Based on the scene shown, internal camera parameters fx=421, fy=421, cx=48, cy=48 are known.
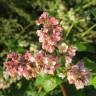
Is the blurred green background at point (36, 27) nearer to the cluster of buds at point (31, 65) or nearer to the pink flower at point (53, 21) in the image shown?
the cluster of buds at point (31, 65)

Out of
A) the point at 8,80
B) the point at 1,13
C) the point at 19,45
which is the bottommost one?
the point at 8,80

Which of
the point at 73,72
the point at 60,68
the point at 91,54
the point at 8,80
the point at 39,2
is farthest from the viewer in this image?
the point at 39,2

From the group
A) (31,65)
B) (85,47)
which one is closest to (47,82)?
(31,65)

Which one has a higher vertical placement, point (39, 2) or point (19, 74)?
point (39, 2)

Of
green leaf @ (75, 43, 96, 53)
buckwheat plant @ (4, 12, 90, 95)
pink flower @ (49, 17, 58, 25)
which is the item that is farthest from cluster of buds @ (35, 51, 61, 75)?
green leaf @ (75, 43, 96, 53)

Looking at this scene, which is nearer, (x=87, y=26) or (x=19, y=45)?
(x=19, y=45)

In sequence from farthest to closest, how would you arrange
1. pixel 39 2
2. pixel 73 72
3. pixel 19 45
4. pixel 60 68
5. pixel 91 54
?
pixel 39 2 < pixel 91 54 < pixel 19 45 < pixel 60 68 < pixel 73 72

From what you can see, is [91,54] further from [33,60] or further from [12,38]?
[33,60]

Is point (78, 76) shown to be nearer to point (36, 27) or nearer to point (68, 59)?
point (68, 59)

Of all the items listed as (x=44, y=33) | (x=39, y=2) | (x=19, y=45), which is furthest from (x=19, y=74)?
(x=39, y=2)
